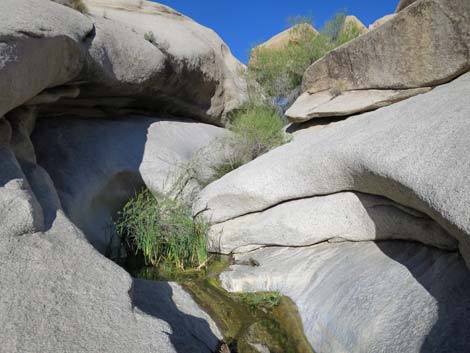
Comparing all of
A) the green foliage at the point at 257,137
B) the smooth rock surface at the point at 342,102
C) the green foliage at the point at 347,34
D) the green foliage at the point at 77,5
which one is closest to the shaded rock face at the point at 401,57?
the smooth rock surface at the point at 342,102

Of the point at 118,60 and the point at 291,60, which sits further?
the point at 291,60

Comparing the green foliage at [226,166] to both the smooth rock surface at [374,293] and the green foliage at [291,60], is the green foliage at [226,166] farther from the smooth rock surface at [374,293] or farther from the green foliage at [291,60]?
the green foliage at [291,60]

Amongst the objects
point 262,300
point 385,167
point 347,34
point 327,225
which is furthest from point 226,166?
point 347,34

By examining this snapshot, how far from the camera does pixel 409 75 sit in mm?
5797

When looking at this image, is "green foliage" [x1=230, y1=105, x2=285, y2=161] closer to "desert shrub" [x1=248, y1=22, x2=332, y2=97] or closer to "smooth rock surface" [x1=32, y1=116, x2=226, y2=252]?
"smooth rock surface" [x1=32, y1=116, x2=226, y2=252]

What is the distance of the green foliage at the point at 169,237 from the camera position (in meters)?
4.94

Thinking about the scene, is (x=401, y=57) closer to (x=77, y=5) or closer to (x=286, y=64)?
(x=77, y=5)

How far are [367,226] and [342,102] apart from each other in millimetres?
3129

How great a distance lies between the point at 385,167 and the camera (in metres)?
3.34

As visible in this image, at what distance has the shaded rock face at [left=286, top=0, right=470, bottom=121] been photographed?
5.05 metres

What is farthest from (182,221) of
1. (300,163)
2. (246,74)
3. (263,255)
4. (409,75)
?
(246,74)

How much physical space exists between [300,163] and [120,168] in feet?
9.54

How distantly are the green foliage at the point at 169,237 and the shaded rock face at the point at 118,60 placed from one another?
1.89m

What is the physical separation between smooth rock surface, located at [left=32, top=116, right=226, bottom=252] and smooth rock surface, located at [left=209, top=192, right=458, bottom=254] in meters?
1.15
